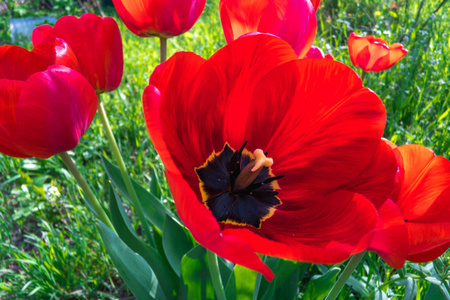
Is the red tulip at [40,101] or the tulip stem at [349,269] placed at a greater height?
the red tulip at [40,101]

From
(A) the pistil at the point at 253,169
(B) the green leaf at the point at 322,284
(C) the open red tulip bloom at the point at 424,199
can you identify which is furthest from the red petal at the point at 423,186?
(B) the green leaf at the point at 322,284

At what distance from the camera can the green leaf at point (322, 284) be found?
0.86 m

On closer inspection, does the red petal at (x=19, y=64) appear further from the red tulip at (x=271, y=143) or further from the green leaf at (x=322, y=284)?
the green leaf at (x=322, y=284)

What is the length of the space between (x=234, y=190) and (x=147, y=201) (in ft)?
1.48

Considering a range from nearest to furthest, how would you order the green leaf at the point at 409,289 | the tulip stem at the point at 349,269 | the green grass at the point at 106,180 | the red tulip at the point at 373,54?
the tulip stem at the point at 349,269 → the green leaf at the point at 409,289 → the green grass at the point at 106,180 → the red tulip at the point at 373,54

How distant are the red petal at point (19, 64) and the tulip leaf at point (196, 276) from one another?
0.43m

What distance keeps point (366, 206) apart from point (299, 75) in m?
0.21

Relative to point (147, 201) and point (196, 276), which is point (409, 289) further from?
point (147, 201)

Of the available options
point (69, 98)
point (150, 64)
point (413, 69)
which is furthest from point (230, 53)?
point (150, 64)

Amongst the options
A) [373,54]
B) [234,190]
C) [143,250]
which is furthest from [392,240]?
[373,54]

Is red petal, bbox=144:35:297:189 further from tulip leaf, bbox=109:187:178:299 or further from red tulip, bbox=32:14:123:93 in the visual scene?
tulip leaf, bbox=109:187:178:299

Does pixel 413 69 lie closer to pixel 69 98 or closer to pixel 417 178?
pixel 417 178

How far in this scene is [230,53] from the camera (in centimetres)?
60

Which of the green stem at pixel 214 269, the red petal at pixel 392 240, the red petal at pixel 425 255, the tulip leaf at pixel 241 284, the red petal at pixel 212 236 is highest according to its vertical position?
the red petal at pixel 212 236
